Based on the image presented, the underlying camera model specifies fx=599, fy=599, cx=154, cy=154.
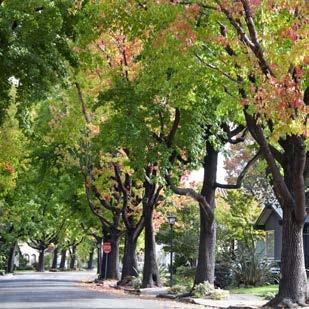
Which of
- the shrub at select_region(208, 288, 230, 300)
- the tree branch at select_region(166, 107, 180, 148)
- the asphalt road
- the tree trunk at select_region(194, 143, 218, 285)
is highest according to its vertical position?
the tree branch at select_region(166, 107, 180, 148)

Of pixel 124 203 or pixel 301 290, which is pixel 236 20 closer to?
pixel 301 290

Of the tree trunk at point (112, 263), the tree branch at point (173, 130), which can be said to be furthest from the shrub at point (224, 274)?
the tree trunk at point (112, 263)

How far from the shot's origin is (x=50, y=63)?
1625 centimetres

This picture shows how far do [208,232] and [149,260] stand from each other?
6254 mm

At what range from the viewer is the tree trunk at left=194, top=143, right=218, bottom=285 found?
2334cm

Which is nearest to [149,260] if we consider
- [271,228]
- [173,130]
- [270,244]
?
[173,130]

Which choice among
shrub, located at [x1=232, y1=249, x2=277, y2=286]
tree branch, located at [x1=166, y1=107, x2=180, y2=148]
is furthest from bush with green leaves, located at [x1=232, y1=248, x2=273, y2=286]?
tree branch, located at [x1=166, y1=107, x2=180, y2=148]

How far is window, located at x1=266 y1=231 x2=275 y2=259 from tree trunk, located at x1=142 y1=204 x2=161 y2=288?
44.1 ft

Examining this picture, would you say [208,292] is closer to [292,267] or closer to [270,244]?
[292,267]

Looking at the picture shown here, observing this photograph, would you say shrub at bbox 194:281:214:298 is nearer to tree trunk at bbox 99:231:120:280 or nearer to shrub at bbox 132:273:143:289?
shrub at bbox 132:273:143:289

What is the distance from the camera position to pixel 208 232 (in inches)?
930

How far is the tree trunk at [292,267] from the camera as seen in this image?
17.0 m

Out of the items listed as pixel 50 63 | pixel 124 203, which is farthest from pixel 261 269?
pixel 50 63

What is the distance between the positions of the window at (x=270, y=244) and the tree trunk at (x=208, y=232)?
17544 mm
